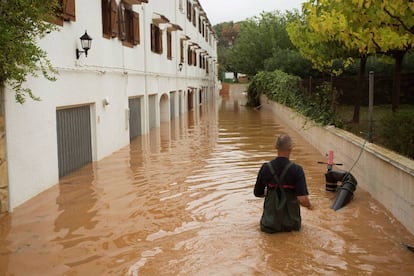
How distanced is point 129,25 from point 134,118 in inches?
137

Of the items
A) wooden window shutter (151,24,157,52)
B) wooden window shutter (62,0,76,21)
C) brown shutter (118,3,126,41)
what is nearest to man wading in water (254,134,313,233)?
wooden window shutter (62,0,76,21)

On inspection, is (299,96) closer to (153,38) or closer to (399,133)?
(153,38)

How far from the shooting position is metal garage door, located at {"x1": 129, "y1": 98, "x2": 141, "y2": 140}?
17.8 m

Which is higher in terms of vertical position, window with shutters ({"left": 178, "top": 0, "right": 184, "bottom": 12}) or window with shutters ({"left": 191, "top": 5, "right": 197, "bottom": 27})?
window with shutters ({"left": 191, "top": 5, "right": 197, "bottom": 27})

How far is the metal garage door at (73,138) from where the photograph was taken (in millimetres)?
11109

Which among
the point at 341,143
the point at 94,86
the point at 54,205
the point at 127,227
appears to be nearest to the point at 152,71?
the point at 94,86

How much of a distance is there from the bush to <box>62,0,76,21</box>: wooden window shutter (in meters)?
7.13

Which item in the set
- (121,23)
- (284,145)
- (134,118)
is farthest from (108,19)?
(284,145)

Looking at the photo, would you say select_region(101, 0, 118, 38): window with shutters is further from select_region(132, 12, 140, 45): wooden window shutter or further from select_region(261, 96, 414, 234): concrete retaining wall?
select_region(261, 96, 414, 234): concrete retaining wall

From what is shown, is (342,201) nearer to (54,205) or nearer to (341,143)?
(341,143)

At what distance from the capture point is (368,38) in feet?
27.3

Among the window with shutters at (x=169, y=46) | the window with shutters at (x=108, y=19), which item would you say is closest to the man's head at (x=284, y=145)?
the window with shutters at (x=108, y=19)

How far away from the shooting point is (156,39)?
21.7 meters

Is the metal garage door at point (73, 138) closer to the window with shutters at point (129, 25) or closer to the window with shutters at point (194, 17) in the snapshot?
the window with shutters at point (129, 25)
